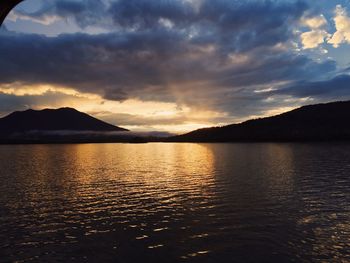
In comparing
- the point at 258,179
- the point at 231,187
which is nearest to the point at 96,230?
the point at 231,187

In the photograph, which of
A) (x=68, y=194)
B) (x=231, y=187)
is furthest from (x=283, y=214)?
(x=68, y=194)

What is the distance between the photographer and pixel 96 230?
32.4 meters

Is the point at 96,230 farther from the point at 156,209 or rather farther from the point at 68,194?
the point at 68,194

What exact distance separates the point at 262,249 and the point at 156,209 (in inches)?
717

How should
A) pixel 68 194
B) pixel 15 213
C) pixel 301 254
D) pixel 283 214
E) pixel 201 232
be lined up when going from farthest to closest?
pixel 68 194, pixel 15 213, pixel 283 214, pixel 201 232, pixel 301 254

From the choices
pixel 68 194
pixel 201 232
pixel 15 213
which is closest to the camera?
pixel 201 232

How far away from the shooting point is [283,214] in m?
37.2

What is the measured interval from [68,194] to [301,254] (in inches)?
1632

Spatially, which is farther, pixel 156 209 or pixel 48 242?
pixel 156 209

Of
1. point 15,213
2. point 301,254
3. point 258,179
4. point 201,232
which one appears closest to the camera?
point 301,254

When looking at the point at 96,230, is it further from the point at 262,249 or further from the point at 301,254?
the point at 301,254

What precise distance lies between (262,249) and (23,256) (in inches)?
763

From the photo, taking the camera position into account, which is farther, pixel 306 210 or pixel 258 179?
pixel 258 179

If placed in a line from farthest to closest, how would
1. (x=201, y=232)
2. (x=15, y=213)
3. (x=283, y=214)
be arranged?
(x=15, y=213) < (x=283, y=214) < (x=201, y=232)
